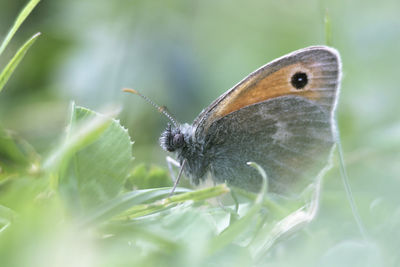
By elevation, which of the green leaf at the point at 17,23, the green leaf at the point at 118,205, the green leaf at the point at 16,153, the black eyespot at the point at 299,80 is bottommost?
the black eyespot at the point at 299,80

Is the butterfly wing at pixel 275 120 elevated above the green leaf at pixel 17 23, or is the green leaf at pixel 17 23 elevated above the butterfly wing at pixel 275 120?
the green leaf at pixel 17 23

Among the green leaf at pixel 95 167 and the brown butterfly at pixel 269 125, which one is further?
the brown butterfly at pixel 269 125

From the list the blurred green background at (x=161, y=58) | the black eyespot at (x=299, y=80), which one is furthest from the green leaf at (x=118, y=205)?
the blurred green background at (x=161, y=58)

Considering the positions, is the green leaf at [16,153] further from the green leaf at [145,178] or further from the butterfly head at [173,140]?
the butterfly head at [173,140]

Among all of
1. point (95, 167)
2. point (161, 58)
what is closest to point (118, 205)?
point (95, 167)

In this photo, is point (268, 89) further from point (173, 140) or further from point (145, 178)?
point (145, 178)

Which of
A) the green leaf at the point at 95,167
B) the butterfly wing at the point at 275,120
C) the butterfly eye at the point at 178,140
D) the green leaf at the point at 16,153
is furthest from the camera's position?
the butterfly eye at the point at 178,140

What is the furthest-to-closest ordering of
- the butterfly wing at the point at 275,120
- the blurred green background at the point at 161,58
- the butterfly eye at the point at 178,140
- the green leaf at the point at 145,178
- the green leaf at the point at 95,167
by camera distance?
the blurred green background at the point at 161,58 < the butterfly eye at the point at 178,140 < the butterfly wing at the point at 275,120 < the green leaf at the point at 145,178 < the green leaf at the point at 95,167
